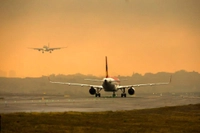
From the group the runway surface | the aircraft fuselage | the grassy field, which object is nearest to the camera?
the grassy field

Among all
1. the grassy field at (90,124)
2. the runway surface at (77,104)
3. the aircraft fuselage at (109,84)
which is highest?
the aircraft fuselage at (109,84)

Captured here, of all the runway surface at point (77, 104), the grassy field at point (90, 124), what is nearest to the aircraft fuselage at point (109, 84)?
the runway surface at point (77, 104)

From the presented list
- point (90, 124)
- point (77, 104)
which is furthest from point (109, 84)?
point (90, 124)

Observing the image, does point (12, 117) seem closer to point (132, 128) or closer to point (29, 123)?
point (29, 123)

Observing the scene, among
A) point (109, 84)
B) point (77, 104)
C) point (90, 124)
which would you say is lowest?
point (90, 124)

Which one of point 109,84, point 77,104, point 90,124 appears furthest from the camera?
point 109,84

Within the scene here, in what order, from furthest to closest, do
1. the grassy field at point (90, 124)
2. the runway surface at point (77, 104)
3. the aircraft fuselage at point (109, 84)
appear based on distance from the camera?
the aircraft fuselage at point (109, 84)
the runway surface at point (77, 104)
the grassy field at point (90, 124)

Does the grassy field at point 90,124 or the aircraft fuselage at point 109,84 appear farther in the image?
the aircraft fuselage at point 109,84

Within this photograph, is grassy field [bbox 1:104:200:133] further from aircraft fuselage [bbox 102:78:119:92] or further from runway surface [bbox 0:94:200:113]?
aircraft fuselage [bbox 102:78:119:92]

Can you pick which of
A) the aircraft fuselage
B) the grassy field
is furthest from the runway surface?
the aircraft fuselage

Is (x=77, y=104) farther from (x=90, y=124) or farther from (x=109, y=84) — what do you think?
(x=109, y=84)

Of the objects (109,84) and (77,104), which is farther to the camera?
(109,84)

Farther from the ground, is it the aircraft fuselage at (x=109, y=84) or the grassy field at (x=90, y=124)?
the aircraft fuselage at (x=109, y=84)

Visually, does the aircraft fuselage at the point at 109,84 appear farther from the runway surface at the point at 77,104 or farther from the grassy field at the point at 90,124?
the grassy field at the point at 90,124
